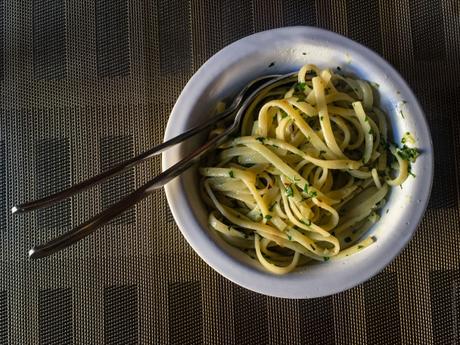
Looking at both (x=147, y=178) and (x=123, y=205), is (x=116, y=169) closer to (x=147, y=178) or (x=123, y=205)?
(x=123, y=205)

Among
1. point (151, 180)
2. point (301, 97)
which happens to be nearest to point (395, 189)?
point (301, 97)

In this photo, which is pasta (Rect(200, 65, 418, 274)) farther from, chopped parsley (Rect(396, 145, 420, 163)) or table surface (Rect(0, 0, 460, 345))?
table surface (Rect(0, 0, 460, 345))

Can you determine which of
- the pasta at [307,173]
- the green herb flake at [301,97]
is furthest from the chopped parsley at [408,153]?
the green herb flake at [301,97]

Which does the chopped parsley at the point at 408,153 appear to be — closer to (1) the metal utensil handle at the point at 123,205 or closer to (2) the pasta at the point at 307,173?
(2) the pasta at the point at 307,173

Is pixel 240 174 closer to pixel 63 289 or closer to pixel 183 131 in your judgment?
pixel 183 131

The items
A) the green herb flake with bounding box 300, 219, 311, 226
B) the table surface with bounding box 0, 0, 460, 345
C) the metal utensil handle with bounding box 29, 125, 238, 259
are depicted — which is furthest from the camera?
the table surface with bounding box 0, 0, 460, 345

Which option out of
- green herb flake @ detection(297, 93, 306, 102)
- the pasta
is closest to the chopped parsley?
the pasta

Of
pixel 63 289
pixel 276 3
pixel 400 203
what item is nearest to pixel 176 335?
pixel 63 289
